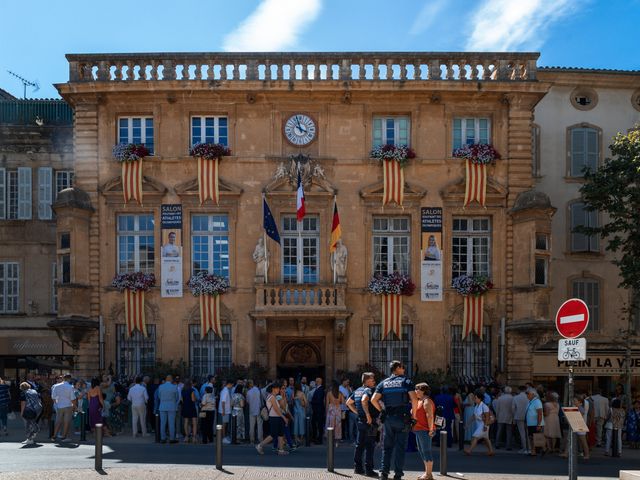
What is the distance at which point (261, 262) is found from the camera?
87.6 feet

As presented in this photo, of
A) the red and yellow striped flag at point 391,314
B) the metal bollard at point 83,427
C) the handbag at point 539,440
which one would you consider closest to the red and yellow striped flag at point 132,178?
the metal bollard at point 83,427

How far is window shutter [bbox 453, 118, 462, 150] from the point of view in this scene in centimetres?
2755

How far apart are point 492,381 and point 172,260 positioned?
1005 cm

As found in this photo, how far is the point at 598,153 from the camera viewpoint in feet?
101

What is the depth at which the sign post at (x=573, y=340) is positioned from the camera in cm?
1299

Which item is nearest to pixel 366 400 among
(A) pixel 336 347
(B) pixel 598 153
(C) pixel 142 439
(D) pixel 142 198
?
(C) pixel 142 439

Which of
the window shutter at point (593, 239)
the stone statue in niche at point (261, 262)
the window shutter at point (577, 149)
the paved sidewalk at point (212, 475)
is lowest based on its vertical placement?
the paved sidewalk at point (212, 475)

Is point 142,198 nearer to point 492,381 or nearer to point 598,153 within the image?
point 492,381

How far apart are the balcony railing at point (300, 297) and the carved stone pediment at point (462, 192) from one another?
167 inches

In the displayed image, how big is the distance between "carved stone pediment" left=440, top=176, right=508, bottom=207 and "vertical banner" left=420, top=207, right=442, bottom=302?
0.54 metres

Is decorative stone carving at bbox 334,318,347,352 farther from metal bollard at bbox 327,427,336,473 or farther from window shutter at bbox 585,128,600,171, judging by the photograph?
window shutter at bbox 585,128,600,171

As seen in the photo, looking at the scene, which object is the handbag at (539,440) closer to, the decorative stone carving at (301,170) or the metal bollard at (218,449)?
the metal bollard at (218,449)

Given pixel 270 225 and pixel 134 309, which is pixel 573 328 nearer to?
pixel 270 225

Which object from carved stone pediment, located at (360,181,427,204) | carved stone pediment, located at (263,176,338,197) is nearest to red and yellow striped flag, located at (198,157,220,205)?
carved stone pediment, located at (263,176,338,197)
